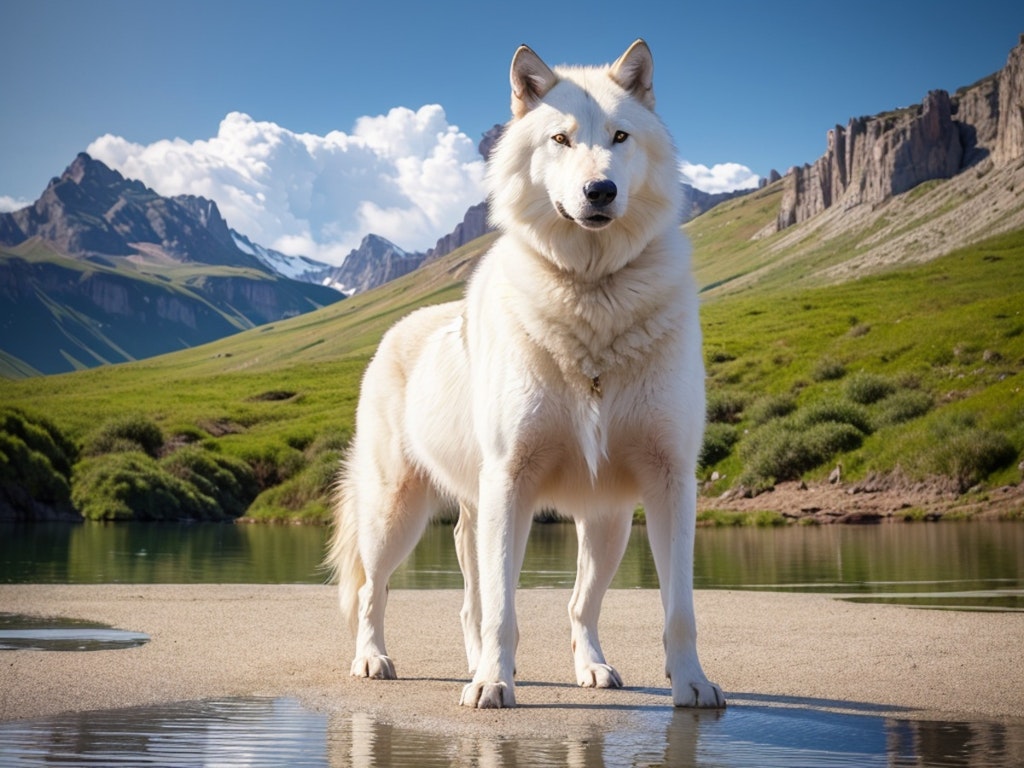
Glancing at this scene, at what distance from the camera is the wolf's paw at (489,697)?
6496 millimetres

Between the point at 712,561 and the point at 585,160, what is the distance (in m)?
18.7

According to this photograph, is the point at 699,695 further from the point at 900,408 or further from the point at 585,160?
the point at 900,408

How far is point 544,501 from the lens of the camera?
23.3 feet

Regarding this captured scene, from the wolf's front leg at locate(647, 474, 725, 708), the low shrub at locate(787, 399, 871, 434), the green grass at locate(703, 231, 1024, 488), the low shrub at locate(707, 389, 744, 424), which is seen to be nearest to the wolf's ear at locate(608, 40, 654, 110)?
the wolf's front leg at locate(647, 474, 725, 708)

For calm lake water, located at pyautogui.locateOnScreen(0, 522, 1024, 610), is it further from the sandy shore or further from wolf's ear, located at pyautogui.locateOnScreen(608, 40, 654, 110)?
wolf's ear, located at pyautogui.locateOnScreen(608, 40, 654, 110)

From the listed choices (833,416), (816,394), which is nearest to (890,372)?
(816,394)

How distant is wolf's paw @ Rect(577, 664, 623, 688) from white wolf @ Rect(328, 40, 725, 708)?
38.3 inches

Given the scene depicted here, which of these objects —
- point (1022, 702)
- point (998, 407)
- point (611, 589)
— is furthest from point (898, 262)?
point (1022, 702)

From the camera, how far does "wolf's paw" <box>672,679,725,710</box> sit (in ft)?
21.6

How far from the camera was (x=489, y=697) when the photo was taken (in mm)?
6500

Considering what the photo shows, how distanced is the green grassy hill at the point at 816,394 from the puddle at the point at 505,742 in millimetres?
40456

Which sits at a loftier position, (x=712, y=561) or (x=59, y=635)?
(x=712, y=561)

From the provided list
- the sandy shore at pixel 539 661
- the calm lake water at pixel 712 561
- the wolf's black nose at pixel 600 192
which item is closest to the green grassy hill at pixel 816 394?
the calm lake water at pixel 712 561

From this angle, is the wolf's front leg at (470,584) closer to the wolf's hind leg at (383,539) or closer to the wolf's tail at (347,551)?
the wolf's hind leg at (383,539)
